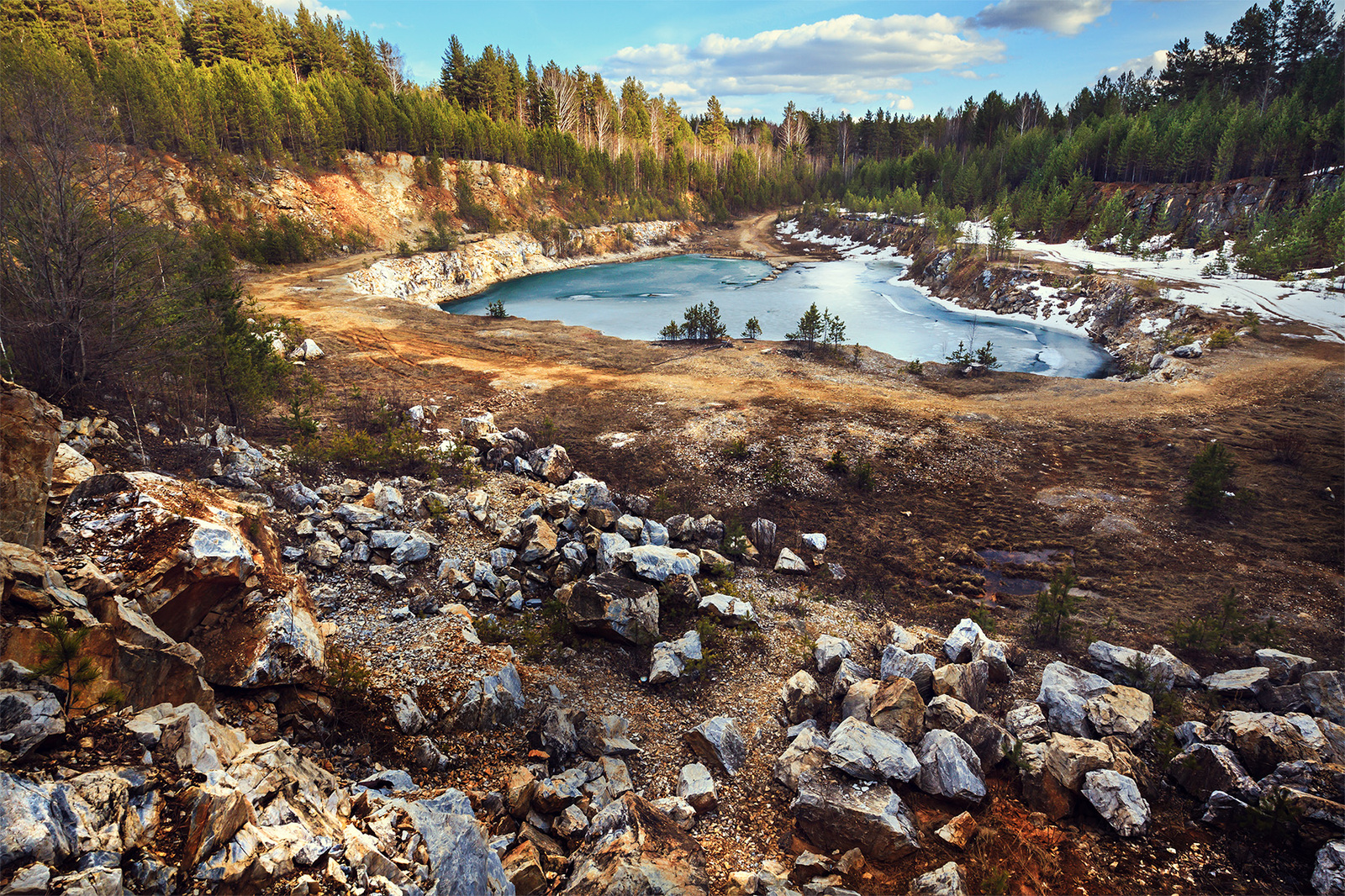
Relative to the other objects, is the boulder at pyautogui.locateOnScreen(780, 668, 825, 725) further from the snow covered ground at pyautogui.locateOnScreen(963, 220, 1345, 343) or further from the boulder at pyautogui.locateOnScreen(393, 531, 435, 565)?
the snow covered ground at pyautogui.locateOnScreen(963, 220, 1345, 343)

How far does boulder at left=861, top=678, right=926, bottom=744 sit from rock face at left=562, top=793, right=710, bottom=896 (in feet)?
10.3

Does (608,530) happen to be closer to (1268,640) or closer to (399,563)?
(399,563)

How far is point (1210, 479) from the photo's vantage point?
15.9 meters

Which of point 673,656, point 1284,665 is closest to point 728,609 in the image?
point 673,656

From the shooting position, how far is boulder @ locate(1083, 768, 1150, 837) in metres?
6.90

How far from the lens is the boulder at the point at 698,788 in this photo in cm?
725

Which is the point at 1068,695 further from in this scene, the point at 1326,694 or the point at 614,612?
the point at 614,612

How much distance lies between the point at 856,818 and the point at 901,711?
1.84 metres

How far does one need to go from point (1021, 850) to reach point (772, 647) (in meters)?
4.52

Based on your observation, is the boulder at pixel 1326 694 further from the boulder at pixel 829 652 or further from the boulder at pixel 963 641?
the boulder at pixel 829 652

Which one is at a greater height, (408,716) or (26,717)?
(26,717)

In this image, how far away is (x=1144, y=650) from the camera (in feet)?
35.6

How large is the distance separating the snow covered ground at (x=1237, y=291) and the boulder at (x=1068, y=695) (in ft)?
109

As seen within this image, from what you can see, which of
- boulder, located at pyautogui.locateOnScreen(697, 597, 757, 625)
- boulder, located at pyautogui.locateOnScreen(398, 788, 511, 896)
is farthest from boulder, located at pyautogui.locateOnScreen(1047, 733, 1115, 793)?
boulder, located at pyautogui.locateOnScreen(398, 788, 511, 896)
